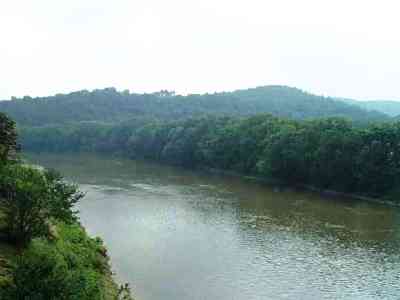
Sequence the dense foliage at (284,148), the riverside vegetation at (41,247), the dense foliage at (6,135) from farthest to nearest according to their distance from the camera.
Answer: the dense foliage at (284,148) → the dense foliage at (6,135) → the riverside vegetation at (41,247)

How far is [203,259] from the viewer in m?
39.2

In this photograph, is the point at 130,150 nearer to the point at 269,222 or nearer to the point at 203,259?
the point at 269,222

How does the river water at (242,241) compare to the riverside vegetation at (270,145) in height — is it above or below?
below

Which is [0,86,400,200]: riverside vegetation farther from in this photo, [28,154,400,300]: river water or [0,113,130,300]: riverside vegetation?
[0,113,130,300]: riverside vegetation

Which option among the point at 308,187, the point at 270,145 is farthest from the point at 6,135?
the point at 270,145

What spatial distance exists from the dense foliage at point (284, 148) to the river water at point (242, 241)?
6.89 metres

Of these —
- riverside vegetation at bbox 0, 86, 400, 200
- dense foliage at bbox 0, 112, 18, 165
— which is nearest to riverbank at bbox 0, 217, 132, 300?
dense foliage at bbox 0, 112, 18, 165

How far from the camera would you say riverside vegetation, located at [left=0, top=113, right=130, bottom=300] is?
55.2ft

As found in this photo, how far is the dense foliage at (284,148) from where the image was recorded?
73438 mm

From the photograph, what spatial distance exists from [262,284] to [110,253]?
40.2 ft

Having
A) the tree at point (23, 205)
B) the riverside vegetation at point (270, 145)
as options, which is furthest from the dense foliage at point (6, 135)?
the riverside vegetation at point (270, 145)

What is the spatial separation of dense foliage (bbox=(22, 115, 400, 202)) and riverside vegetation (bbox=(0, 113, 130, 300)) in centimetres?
4734

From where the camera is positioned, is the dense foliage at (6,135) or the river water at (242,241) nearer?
the river water at (242,241)

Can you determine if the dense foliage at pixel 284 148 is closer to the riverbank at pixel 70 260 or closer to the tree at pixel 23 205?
the riverbank at pixel 70 260
